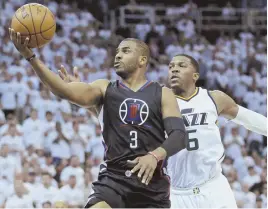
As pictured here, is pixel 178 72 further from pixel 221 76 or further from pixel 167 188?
pixel 221 76

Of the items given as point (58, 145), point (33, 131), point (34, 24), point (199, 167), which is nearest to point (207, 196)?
point (199, 167)

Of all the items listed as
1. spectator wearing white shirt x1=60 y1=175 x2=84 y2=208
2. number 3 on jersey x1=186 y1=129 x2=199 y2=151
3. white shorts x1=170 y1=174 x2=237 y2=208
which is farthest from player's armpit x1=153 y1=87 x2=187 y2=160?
spectator wearing white shirt x1=60 y1=175 x2=84 y2=208

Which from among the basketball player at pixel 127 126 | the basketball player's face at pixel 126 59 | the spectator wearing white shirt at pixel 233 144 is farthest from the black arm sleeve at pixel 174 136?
the spectator wearing white shirt at pixel 233 144

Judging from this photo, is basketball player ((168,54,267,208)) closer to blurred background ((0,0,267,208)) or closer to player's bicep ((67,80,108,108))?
player's bicep ((67,80,108,108))

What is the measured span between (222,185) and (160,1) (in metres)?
16.4

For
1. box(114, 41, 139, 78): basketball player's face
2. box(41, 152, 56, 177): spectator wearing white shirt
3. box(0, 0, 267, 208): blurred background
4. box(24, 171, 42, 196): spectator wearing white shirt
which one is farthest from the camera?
box(41, 152, 56, 177): spectator wearing white shirt

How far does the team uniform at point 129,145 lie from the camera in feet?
16.0

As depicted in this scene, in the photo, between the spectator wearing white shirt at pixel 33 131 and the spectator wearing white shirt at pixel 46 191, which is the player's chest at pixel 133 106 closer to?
the spectator wearing white shirt at pixel 46 191

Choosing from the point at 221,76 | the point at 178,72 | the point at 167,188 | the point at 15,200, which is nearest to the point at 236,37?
the point at 221,76

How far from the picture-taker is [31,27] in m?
5.02

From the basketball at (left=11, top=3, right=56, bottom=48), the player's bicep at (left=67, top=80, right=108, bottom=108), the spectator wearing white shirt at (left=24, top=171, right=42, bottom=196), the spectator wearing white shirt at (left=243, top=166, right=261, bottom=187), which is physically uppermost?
the basketball at (left=11, top=3, right=56, bottom=48)

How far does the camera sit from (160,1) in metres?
22.2

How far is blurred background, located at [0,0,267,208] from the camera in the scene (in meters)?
11.1

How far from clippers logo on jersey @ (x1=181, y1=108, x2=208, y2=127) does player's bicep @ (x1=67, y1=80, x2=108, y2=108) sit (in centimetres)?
141
